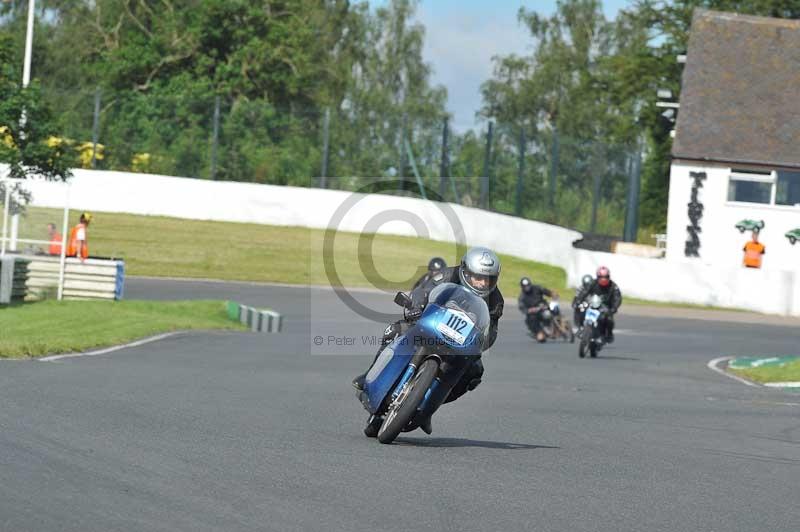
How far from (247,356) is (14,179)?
8.60 m

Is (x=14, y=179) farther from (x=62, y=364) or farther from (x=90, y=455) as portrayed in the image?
(x=90, y=455)

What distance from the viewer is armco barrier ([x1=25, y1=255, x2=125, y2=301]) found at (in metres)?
26.8

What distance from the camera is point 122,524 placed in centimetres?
621

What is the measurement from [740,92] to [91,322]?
28551 millimetres

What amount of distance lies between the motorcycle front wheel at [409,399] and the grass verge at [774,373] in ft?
38.2

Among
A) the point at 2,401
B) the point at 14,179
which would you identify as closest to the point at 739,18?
the point at 14,179

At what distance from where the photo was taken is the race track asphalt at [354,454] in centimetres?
688

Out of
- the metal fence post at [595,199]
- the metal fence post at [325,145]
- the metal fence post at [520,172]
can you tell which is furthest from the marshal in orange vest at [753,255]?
the metal fence post at [325,145]

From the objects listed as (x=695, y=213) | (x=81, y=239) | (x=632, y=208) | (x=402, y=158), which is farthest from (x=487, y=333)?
(x=402, y=158)

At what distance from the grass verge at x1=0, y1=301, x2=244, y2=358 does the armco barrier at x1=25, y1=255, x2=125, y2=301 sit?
44 cm

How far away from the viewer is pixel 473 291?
10.1m

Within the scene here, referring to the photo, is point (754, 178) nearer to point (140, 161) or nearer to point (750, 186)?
point (750, 186)

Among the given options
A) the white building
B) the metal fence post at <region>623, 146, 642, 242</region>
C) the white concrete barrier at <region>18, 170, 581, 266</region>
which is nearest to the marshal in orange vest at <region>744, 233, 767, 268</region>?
the white building

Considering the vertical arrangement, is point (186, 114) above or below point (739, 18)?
below
